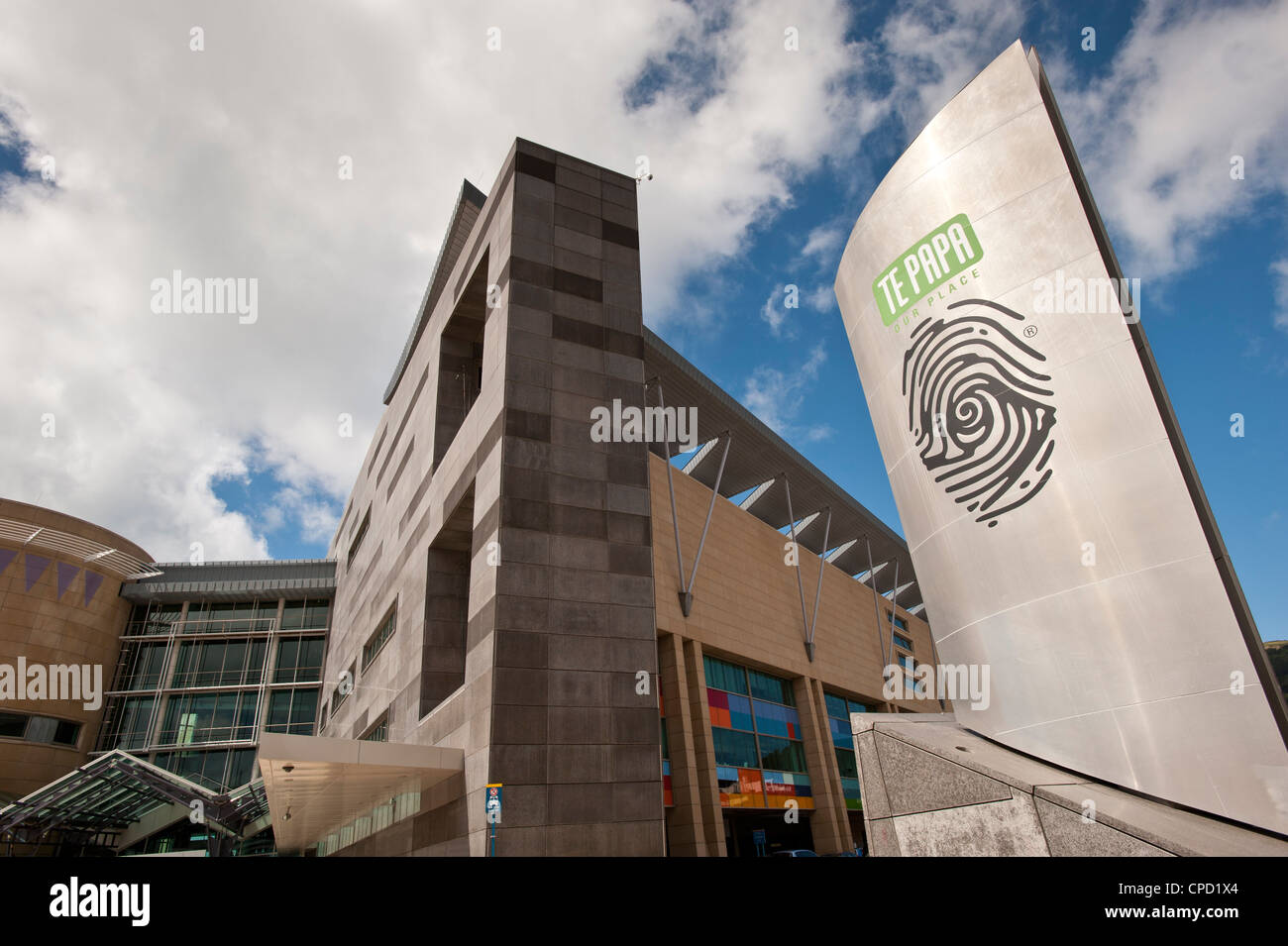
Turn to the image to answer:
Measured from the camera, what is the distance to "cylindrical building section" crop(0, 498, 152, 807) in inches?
1918

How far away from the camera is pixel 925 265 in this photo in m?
12.6

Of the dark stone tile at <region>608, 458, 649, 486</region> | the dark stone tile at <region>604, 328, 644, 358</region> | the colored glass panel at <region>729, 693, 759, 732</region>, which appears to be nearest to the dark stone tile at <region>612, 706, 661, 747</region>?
the dark stone tile at <region>608, 458, 649, 486</region>

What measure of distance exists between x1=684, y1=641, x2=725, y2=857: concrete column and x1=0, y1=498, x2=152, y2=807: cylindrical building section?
4446 cm

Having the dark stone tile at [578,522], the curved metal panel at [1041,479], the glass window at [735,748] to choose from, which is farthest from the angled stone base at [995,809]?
the glass window at [735,748]

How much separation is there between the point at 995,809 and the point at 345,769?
52.6 ft

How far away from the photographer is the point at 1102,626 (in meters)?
9.56

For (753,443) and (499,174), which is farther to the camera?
(753,443)

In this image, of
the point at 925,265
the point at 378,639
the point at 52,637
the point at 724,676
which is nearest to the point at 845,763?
the point at 724,676

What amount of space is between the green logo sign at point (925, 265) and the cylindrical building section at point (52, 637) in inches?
2353

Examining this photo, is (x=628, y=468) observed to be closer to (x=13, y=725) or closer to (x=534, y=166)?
(x=534, y=166)
